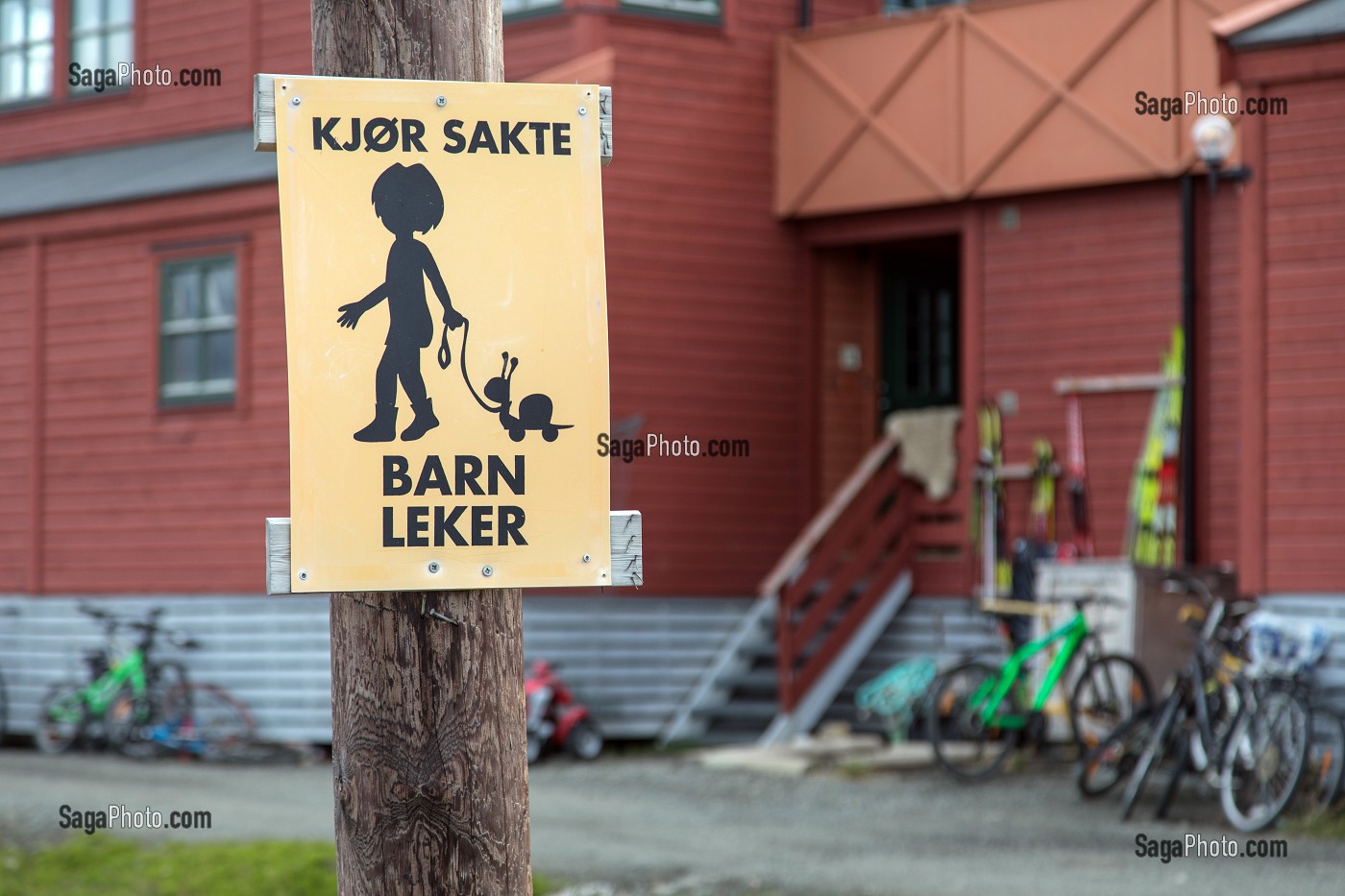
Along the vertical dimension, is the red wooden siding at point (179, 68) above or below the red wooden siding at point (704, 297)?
above

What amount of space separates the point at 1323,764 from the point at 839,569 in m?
5.33

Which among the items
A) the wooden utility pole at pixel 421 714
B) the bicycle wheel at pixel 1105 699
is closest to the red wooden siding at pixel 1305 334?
the bicycle wheel at pixel 1105 699

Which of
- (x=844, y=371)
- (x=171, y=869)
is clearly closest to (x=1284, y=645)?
(x=844, y=371)

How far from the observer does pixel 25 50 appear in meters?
16.4

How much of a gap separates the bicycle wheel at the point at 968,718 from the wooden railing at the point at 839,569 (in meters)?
1.73

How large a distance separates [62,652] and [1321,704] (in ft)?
34.8

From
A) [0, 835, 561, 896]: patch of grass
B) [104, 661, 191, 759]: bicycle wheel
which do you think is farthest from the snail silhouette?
[104, 661, 191, 759]: bicycle wheel

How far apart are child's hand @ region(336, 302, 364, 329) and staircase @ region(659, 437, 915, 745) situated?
31.4 ft

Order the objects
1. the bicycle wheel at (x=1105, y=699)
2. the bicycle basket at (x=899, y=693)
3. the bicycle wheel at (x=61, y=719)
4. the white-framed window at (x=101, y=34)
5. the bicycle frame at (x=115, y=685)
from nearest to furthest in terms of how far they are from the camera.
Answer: the bicycle wheel at (x=1105, y=699) → the bicycle basket at (x=899, y=693) → the bicycle frame at (x=115, y=685) → the bicycle wheel at (x=61, y=719) → the white-framed window at (x=101, y=34)

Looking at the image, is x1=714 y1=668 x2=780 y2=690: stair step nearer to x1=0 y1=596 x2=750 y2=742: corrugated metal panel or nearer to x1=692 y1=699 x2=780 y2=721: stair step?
x1=692 y1=699 x2=780 y2=721: stair step

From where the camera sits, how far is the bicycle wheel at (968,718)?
10.9 m

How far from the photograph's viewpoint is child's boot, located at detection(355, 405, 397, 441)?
10.2ft

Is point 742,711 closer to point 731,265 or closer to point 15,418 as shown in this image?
point 731,265

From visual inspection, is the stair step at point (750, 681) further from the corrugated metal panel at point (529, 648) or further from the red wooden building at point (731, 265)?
the red wooden building at point (731, 265)
